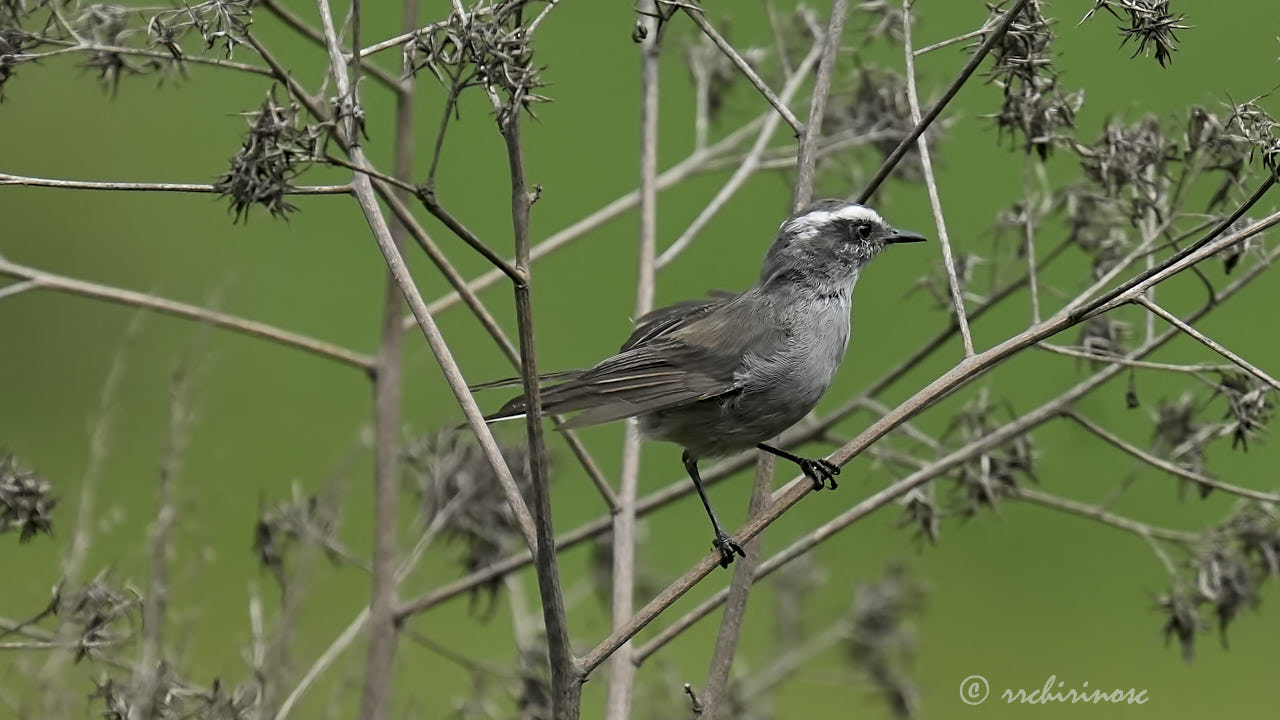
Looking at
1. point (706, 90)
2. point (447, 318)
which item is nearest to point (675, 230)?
point (447, 318)

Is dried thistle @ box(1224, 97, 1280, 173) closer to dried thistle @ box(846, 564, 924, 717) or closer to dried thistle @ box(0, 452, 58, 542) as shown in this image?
dried thistle @ box(846, 564, 924, 717)

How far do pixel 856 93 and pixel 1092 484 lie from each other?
4.44m

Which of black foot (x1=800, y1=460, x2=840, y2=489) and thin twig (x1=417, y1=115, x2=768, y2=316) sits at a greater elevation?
thin twig (x1=417, y1=115, x2=768, y2=316)

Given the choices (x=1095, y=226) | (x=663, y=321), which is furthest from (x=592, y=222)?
(x=1095, y=226)

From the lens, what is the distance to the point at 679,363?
3672 millimetres

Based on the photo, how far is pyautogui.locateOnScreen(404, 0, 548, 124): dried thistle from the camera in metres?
2.47

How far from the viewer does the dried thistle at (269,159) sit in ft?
8.30

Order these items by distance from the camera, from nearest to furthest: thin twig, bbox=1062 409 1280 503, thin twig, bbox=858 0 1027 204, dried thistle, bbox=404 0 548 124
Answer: dried thistle, bbox=404 0 548 124
thin twig, bbox=858 0 1027 204
thin twig, bbox=1062 409 1280 503

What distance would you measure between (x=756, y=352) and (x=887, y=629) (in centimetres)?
171

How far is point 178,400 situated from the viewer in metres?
3.11

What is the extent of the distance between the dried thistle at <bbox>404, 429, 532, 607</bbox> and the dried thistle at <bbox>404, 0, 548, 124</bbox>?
1.80 meters

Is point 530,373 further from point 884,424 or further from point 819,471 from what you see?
point 819,471

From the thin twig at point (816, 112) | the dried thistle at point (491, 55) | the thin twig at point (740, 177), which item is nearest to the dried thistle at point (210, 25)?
the dried thistle at point (491, 55)

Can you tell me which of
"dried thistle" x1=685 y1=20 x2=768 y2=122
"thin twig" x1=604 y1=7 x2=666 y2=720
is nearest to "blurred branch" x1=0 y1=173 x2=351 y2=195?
"thin twig" x1=604 y1=7 x2=666 y2=720
